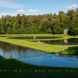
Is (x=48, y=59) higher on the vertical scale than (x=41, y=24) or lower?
lower

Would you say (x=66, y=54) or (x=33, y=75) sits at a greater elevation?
(x=33, y=75)

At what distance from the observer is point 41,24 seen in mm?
75000

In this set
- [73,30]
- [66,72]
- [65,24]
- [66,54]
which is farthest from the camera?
[65,24]

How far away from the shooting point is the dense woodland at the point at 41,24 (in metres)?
69.9

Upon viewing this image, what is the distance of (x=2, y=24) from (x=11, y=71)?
69835mm

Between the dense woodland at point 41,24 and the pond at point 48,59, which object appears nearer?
the pond at point 48,59

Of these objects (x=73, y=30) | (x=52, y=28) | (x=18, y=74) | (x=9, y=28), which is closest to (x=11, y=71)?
(x=18, y=74)

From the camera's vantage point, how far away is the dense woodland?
6987cm

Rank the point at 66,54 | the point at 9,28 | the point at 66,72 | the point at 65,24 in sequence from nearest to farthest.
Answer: the point at 66,72 → the point at 66,54 → the point at 65,24 → the point at 9,28

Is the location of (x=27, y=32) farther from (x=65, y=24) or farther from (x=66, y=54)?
(x=66, y=54)

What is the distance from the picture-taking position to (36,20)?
3169 inches

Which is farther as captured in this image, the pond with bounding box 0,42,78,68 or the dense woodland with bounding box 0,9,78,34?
the dense woodland with bounding box 0,9,78,34

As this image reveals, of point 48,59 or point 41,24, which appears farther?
point 41,24

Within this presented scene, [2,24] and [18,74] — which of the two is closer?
[18,74]
